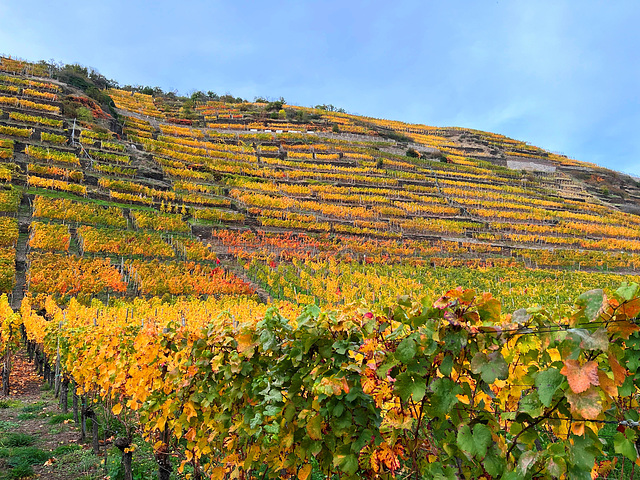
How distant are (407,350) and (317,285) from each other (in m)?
16.7

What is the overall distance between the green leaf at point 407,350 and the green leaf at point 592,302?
610 millimetres

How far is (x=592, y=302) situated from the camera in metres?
1.19

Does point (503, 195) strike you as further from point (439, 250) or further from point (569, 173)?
point (569, 173)

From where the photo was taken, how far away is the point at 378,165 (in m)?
48.7

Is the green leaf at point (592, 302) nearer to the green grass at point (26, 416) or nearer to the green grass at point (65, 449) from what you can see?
the green grass at point (65, 449)

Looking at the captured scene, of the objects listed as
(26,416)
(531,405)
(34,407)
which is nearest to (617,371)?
(531,405)

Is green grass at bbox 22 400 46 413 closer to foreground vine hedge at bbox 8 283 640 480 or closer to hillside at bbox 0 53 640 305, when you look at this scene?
foreground vine hedge at bbox 8 283 640 480

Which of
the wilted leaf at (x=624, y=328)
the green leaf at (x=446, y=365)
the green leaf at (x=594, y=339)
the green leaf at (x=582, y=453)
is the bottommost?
the green leaf at (x=582, y=453)

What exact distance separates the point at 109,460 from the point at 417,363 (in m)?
5.44

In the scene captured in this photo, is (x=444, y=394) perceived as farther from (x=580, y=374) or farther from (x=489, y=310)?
(x=580, y=374)

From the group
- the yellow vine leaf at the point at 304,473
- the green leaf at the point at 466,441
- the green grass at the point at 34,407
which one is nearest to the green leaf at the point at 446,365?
the green leaf at the point at 466,441

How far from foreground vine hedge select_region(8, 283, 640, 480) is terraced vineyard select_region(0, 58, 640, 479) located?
0.01m

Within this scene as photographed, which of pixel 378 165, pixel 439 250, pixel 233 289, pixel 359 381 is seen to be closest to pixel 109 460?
pixel 359 381

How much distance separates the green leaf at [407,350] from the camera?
1438 mm
